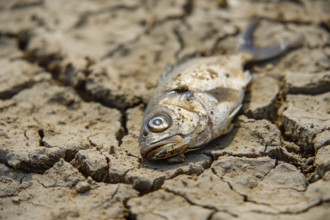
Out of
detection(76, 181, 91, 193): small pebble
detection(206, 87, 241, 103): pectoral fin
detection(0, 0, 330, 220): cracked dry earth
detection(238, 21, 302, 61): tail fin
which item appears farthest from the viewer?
detection(238, 21, 302, 61): tail fin

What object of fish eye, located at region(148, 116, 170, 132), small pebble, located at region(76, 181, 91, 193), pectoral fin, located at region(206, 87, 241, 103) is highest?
pectoral fin, located at region(206, 87, 241, 103)

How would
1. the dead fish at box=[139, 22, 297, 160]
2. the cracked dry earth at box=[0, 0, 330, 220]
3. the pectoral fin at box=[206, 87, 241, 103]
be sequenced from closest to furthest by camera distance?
the cracked dry earth at box=[0, 0, 330, 220] < the dead fish at box=[139, 22, 297, 160] < the pectoral fin at box=[206, 87, 241, 103]

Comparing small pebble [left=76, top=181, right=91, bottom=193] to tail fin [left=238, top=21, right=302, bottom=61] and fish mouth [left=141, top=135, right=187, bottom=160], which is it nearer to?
fish mouth [left=141, top=135, right=187, bottom=160]

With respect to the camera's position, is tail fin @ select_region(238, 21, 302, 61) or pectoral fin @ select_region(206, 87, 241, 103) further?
tail fin @ select_region(238, 21, 302, 61)

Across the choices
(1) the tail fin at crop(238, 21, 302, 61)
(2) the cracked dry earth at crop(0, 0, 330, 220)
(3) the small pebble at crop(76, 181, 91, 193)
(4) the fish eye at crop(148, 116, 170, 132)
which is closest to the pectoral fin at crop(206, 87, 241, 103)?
(2) the cracked dry earth at crop(0, 0, 330, 220)

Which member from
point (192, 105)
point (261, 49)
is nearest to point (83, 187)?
point (192, 105)

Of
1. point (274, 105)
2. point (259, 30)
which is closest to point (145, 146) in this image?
point (274, 105)

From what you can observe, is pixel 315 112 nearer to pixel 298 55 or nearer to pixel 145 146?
pixel 298 55

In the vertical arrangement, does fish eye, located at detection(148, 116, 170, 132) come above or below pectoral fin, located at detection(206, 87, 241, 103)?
below
